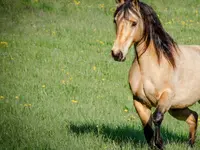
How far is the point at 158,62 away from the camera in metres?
7.36

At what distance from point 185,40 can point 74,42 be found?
3863 millimetres

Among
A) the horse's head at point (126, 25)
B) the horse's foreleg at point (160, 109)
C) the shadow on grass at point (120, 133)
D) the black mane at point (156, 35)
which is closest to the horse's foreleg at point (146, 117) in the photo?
the horse's foreleg at point (160, 109)

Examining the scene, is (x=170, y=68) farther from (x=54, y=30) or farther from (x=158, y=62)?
(x=54, y=30)

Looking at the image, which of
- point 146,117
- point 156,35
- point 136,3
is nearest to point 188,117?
point 146,117

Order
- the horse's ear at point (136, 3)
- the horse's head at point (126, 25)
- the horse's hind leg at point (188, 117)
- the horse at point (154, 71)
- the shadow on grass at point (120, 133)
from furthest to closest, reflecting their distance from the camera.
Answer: the horse's hind leg at point (188, 117) → the shadow on grass at point (120, 133) → the horse at point (154, 71) → the horse's ear at point (136, 3) → the horse's head at point (126, 25)

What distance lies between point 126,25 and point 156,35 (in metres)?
0.73

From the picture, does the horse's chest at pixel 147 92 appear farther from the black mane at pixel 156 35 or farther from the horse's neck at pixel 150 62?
the black mane at pixel 156 35

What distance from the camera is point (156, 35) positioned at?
7379 millimetres

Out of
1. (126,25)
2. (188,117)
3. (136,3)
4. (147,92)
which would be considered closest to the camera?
(126,25)

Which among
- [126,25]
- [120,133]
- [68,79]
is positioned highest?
[126,25]

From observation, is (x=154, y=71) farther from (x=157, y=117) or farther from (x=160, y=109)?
(x=157, y=117)

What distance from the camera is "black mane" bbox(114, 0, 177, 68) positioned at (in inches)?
281

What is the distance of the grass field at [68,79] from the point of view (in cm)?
806

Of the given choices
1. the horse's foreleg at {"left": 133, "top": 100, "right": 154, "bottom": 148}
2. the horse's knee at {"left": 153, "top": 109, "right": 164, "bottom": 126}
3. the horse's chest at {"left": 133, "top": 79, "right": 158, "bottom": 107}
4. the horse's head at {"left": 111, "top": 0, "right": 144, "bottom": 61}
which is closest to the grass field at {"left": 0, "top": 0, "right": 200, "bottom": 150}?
the horse's foreleg at {"left": 133, "top": 100, "right": 154, "bottom": 148}
